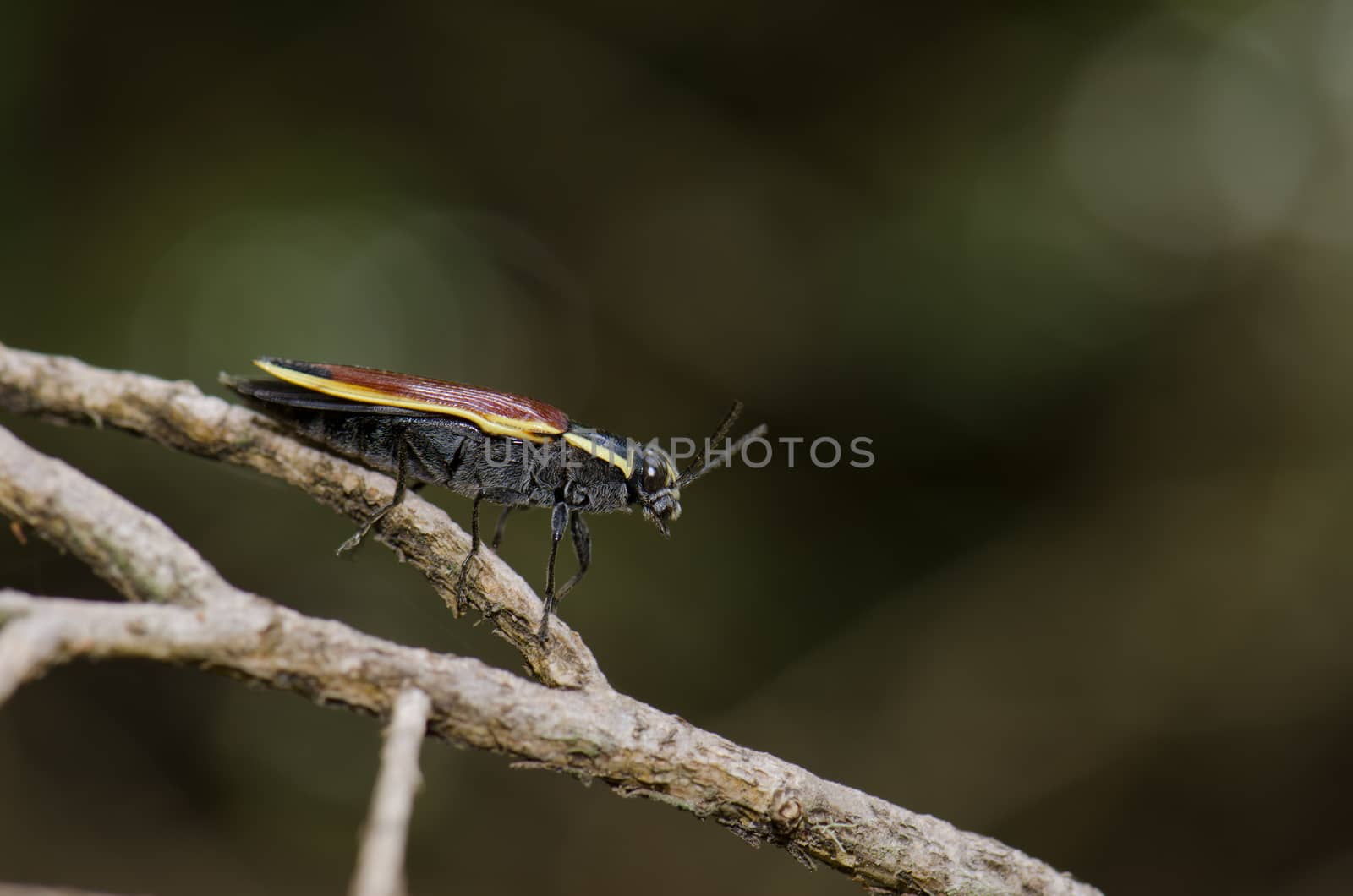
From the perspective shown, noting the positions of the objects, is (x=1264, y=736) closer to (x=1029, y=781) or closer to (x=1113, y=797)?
(x=1113, y=797)

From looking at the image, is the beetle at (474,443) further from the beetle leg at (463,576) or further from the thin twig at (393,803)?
the thin twig at (393,803)

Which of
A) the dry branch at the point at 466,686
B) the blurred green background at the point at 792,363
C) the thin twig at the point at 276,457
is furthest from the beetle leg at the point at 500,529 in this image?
the blurred green background at the point at 792,363

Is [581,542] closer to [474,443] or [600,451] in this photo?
[600,451]

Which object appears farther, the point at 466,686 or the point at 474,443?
the point at 474,443

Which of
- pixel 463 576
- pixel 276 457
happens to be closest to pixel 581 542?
pixel 463 576

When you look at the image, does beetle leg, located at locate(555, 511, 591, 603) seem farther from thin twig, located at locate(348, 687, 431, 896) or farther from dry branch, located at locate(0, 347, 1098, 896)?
thin twig, located at locate(348, 687, 431, 896)

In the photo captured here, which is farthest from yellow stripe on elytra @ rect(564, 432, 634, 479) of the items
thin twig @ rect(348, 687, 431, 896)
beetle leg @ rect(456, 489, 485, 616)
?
thin twig @ rect(348, 687, 431, 896)
